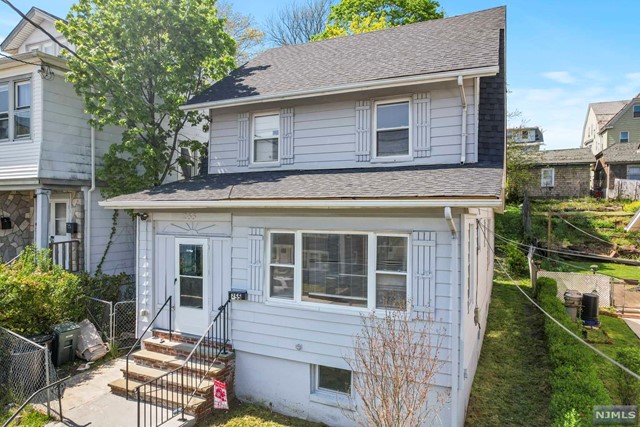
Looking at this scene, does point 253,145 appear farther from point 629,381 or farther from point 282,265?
point 629,381

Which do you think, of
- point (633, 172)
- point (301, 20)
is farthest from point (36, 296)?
point (633, 172)

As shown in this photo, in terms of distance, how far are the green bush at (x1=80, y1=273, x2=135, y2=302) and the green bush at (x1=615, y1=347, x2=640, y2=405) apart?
37.4 ft

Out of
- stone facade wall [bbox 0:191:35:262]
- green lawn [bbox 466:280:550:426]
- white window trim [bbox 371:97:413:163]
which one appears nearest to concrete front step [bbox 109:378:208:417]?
green lawn [bbox 466:280:550:426]

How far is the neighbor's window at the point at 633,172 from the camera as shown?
27.2 m

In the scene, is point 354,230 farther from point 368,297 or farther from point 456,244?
point 456,244

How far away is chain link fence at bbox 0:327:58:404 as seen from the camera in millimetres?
6828

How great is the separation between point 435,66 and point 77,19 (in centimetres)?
978

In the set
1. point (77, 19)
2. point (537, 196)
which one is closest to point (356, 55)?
point (77, 19)

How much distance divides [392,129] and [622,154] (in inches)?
1145

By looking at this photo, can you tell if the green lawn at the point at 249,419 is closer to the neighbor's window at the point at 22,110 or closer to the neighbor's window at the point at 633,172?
the neighbor's window at the point at 22,110

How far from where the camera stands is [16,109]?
10.7 m

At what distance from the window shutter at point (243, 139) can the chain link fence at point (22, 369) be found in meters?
5.35

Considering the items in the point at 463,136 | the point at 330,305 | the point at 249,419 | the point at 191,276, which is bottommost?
the point at 249,419

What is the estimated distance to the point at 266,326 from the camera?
700cm
